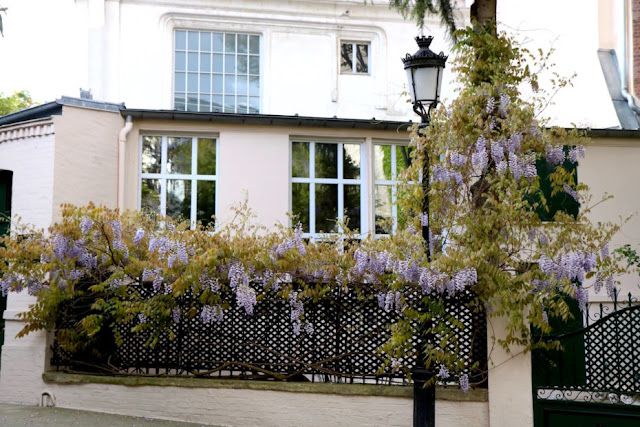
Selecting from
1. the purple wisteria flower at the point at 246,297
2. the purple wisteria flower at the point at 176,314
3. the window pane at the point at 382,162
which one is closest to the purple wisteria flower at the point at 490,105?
the purple wisteria flower at the point at 246,297

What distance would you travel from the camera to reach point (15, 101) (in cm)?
3722

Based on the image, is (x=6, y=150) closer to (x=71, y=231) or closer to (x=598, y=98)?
(x=71, y=231)

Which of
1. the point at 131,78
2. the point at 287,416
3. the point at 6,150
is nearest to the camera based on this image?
the point at 287,416

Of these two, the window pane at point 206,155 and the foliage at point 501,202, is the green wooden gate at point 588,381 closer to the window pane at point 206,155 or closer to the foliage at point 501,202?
the foliage at point 501,202

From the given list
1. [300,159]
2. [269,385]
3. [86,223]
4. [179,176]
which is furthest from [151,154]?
[269,385]

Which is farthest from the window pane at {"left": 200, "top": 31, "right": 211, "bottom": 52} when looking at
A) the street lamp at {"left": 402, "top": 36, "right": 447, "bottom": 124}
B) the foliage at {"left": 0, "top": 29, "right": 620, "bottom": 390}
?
the street lamp at {"left": 402, "top": 36, "right": 447, "bottom": 124}

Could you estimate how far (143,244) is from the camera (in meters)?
9.17

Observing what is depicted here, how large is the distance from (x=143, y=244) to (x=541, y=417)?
16.9ft

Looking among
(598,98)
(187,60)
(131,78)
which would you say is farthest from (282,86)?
(598,98)

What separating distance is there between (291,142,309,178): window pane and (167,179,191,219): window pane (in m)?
2.03

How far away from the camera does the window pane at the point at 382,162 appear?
14.2 meters

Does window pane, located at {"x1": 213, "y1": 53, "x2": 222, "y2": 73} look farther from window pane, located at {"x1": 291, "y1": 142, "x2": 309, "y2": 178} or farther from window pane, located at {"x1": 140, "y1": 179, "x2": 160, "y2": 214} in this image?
window pane, located at {"x1": 140, "y1": 179, "x2": 160, "y2": 214}

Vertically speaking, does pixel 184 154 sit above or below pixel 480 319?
above

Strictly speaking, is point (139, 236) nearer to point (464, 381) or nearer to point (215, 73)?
point (464, 381)
